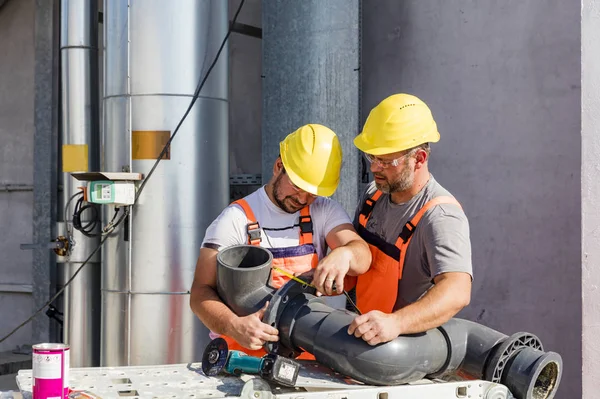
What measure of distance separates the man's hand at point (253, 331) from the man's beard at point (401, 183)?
2.07ft

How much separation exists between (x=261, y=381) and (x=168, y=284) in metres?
2.51

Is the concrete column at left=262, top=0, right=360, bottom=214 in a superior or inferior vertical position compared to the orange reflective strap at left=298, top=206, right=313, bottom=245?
superior

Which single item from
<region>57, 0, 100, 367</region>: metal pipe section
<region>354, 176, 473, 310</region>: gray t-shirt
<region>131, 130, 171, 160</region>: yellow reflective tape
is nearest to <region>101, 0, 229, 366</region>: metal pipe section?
<region>131, 130, 171, 160</region>: yellow reflective tape

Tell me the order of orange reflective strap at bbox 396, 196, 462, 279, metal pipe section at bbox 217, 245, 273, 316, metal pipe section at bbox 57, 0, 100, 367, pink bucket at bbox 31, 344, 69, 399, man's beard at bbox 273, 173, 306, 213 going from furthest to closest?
metal pipe section at bbox 57, 0, 100, 367 < man's beard at bbox 273, 173, 306, 213 < orange reflective strap at bbox 396, 196, 462, 279 < metal pipe section at bbox 217, 245, 273, 316 < pink bucket at bbox 31, 344, 69, 399

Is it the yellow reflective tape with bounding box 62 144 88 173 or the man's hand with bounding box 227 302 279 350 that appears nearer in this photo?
the man's hand with bounding box 227 302 279 350

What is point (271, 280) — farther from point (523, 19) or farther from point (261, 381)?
point (523, 19)

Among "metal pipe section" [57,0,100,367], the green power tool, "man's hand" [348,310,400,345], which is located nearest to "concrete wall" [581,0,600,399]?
"man's hand" [348,310,400,345]

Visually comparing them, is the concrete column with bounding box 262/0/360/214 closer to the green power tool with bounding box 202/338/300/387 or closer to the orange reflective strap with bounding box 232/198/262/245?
the orange reflective strap with bounding box 232/198/262/245

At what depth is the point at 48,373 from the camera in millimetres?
1991

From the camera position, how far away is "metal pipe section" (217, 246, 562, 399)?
7.30 feet

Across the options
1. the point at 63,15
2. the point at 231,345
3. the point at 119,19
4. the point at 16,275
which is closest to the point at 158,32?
the point at 119,19

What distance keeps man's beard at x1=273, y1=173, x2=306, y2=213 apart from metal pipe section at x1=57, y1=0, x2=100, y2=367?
100 inches

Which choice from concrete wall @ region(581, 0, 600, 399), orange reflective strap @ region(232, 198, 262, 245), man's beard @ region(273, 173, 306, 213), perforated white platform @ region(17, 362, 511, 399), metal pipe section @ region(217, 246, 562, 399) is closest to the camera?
perforated white platform @ region(17, 362, 511, 399)

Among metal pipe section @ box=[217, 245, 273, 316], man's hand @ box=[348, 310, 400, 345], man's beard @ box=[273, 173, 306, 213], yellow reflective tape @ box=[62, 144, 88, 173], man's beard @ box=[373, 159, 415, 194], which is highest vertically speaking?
yellow reflective tape @ box=[62, 144, 88, 173]
